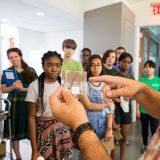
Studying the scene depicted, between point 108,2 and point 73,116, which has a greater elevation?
point 108,2

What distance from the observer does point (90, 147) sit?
26.4 inches

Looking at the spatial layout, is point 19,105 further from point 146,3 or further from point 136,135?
point 146,3

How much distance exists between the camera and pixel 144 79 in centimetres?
347

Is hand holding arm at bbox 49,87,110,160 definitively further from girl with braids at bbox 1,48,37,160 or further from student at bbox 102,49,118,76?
student at bbox 102,49,118,76

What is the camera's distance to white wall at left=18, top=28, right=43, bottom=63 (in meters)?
6.95

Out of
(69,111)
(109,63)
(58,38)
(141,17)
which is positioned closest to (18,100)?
(109,63)

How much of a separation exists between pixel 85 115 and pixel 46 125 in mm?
1214

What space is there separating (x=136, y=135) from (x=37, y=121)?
271 cm

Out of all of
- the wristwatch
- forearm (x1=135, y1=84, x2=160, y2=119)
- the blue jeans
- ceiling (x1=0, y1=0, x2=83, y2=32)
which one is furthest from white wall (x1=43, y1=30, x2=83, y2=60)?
the wristwatch

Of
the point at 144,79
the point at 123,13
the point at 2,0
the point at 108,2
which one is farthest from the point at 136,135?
the point at 2,0

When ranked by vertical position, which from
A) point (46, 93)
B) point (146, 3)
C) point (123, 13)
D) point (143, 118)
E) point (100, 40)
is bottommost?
point (143, 118)

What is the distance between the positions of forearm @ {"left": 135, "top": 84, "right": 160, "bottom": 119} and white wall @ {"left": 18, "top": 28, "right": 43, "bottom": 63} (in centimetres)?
630

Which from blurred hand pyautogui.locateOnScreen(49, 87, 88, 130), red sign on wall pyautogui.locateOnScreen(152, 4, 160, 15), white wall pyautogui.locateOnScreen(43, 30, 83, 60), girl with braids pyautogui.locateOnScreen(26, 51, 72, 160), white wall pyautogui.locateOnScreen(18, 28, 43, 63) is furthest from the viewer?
white wall pyautogui.locateOnScreen(43, 30, 83, 60)

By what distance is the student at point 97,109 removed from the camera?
6.93 ft
